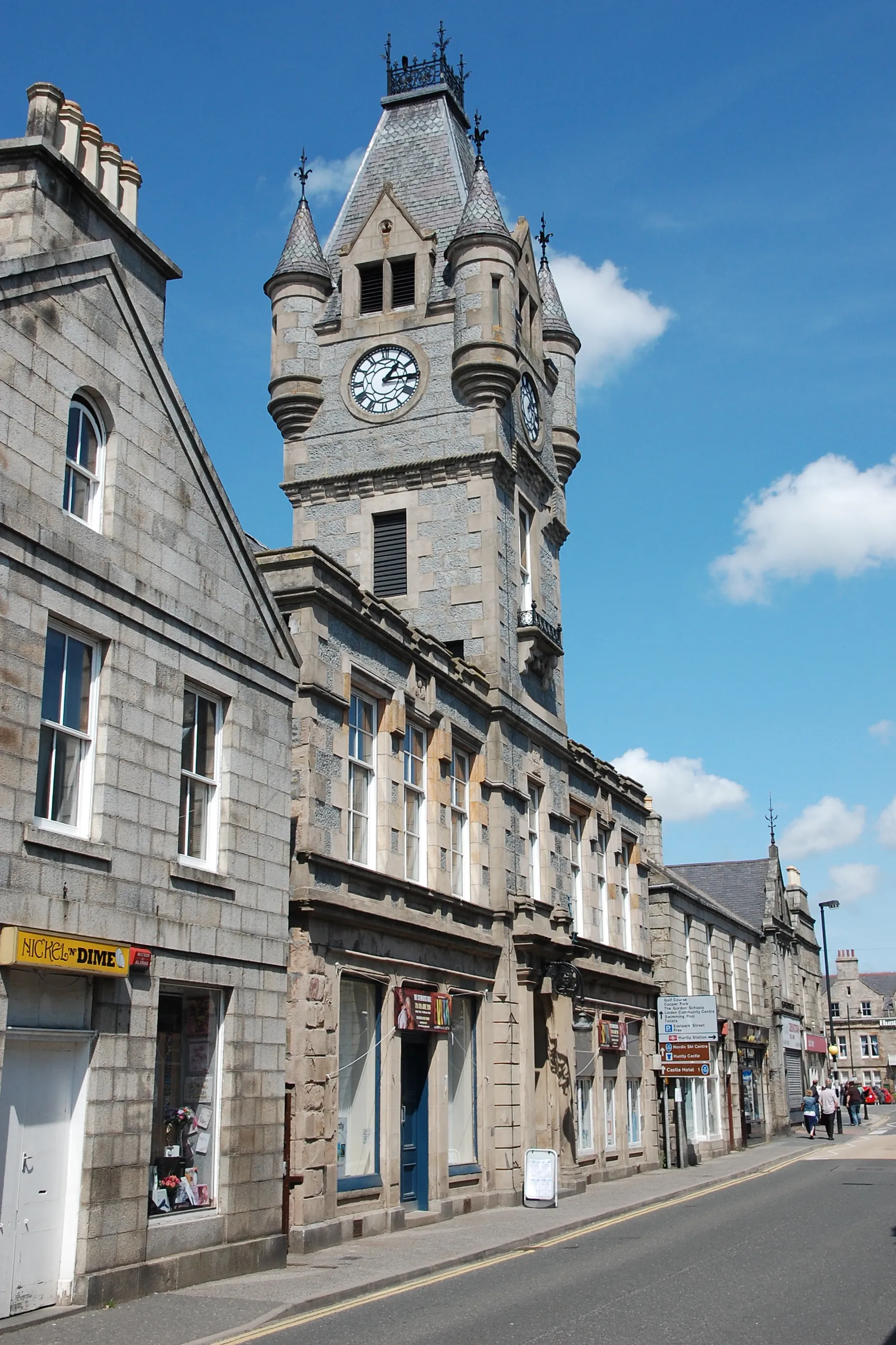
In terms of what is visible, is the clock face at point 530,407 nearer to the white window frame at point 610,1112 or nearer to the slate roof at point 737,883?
the white window frame at point 610,1112

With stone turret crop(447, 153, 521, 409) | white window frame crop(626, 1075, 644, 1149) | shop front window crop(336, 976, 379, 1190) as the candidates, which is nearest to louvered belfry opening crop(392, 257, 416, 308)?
stone turret crop(447, 153, 521, 409)

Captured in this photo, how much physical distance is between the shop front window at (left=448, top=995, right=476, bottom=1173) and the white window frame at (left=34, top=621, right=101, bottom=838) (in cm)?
1065

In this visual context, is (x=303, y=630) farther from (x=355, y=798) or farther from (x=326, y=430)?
(x=326, y=430)

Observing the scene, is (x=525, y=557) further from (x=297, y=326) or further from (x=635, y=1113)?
(x=635, y=1113)

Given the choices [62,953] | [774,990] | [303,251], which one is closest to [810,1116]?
[774,990]

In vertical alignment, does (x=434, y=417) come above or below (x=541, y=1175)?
above

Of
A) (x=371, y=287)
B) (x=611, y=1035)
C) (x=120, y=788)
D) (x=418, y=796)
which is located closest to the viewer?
(x=120, y=788)

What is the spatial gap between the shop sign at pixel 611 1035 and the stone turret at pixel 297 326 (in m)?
14.5

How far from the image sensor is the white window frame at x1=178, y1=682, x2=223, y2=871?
14.6 m

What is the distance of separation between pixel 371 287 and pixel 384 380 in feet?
8.01

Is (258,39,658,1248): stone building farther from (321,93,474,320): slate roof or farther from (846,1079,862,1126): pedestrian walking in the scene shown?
(846,1079,862,1126): pedestrian walking

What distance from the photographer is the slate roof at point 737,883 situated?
53.6 meters

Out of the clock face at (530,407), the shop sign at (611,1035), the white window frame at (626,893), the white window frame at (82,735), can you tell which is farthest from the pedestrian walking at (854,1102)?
the white window frame at (82,735)

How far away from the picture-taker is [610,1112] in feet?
99.0
